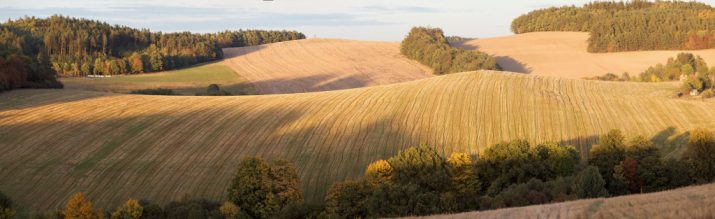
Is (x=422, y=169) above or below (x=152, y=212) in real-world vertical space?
above

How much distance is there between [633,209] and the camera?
74.6 feet

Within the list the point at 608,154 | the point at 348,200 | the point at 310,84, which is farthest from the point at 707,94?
the point at 310,84

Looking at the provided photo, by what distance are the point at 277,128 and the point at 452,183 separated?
75.3 ft

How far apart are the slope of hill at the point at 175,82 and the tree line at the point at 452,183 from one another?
61847mm

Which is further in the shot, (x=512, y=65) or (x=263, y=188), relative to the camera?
(x=512, y=65)

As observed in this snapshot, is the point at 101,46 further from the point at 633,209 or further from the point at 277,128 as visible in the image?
the point at 633,209

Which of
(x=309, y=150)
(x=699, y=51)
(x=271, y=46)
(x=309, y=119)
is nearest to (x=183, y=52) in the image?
(x=271, y=46)

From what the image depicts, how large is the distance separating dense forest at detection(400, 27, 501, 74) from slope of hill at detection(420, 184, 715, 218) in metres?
98.9

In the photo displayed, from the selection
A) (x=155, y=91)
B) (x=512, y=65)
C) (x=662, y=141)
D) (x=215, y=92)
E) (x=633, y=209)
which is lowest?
(x=662, y=141)

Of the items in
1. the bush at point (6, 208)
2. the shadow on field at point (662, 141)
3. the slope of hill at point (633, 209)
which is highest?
the slope of hill at point (633, 209)

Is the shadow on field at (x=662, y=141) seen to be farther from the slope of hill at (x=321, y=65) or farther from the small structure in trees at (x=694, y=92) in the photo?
the slope of hill at (x=321, y=65)

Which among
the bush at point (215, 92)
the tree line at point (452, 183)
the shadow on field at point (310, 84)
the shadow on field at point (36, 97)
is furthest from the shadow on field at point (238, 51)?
the tree line at point (452, 183)

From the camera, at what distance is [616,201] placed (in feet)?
86.1

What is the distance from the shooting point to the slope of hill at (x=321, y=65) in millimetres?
119438
